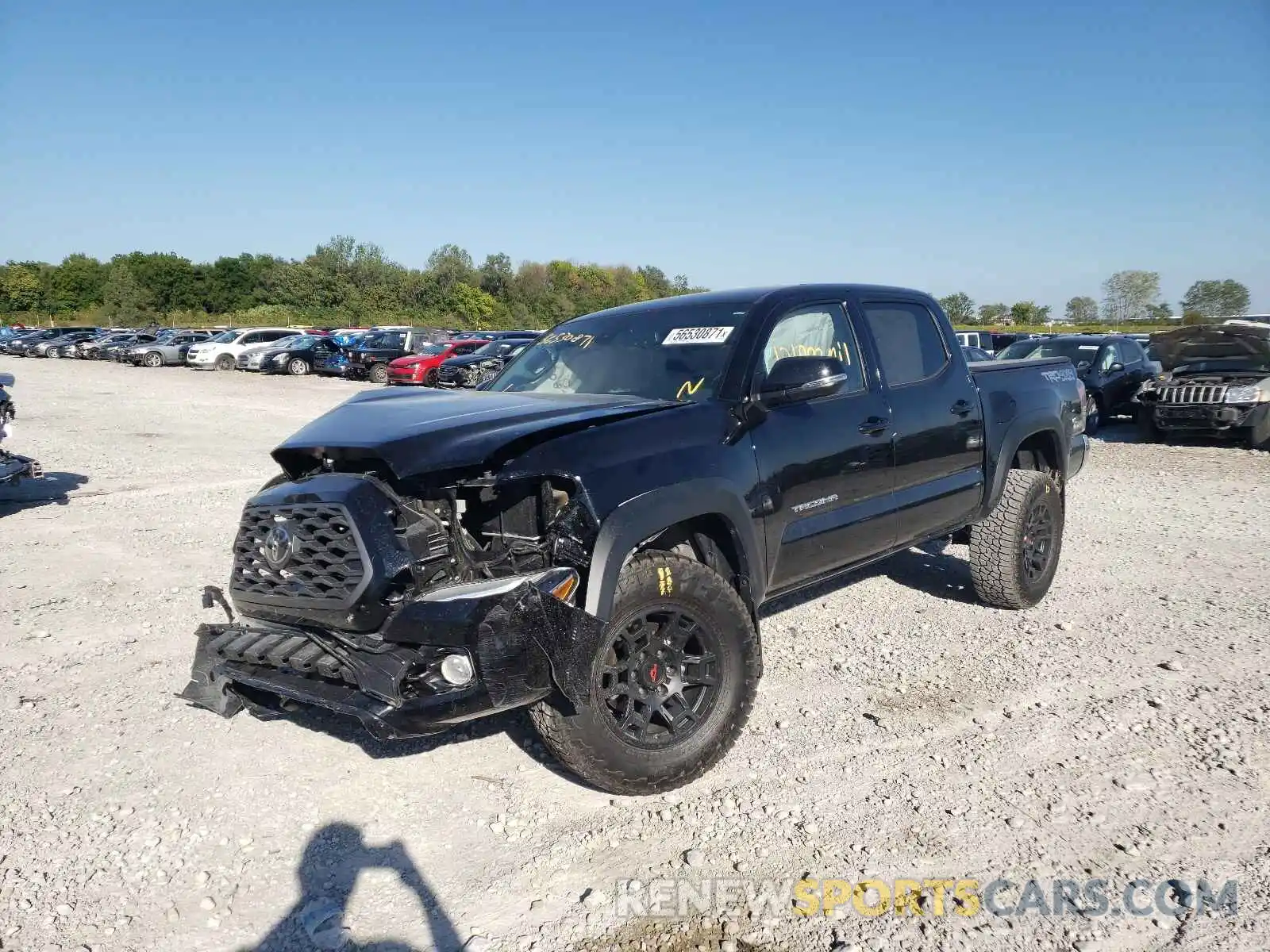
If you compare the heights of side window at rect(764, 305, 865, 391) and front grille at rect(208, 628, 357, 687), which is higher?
side window at rect(764, 305, 865, 391)

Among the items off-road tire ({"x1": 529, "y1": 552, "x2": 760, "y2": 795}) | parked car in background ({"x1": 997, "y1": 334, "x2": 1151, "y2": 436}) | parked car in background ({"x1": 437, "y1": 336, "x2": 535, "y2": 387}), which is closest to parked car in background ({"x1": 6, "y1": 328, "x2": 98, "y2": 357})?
parked car in background ({"x1": 437, "y1": 336, "x2": 535, "y2": 387})

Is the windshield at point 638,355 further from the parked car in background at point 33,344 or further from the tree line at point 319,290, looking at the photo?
the tree line at point 319,290

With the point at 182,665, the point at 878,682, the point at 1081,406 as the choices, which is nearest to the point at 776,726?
the point at 878,682

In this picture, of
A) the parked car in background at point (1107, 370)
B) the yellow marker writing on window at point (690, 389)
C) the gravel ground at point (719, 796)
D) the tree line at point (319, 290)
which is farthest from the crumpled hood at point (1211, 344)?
the tree line at point (319, 290)

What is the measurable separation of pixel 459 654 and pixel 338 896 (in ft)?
2.83

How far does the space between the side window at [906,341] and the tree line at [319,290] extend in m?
64.2

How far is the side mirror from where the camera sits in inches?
148

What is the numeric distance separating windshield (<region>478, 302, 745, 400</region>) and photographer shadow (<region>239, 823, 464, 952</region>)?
7.06 ft

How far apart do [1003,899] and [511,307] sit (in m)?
80.7

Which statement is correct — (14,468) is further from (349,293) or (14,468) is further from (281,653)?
(349,293)

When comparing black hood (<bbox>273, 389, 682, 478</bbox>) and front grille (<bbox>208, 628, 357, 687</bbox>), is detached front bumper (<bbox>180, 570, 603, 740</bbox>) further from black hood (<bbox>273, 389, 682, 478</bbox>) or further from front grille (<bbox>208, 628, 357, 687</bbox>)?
black hood (<bbox>273, 389, 682, 478</bbox>)

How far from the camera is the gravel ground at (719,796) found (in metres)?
2.70

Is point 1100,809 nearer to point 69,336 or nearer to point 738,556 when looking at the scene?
point 738,556

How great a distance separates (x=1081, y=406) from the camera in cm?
638
